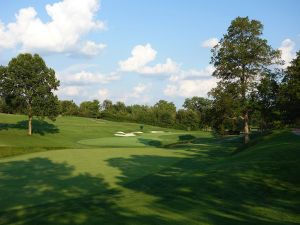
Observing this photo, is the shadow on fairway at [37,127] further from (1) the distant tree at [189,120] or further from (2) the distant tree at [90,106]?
(1) the distant tree at [189,120]

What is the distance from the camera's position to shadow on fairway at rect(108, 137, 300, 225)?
10758 millimetres

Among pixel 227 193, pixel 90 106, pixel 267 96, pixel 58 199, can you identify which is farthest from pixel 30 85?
pixel 90 106

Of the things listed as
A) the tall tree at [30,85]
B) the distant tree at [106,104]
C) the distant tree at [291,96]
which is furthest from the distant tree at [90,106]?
the distant tree at [291,96]

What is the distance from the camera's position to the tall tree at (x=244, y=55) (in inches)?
1781

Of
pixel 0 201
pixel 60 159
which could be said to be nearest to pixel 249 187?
pixel 0 201

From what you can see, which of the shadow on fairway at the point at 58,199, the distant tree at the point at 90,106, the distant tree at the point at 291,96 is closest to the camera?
the shadow on fairway at the point at 58,199

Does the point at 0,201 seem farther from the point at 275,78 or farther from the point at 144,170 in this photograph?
the point at 275,78

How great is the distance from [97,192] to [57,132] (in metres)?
57.3

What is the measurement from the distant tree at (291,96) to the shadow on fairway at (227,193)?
23358 mm

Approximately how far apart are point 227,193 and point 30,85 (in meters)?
50.1

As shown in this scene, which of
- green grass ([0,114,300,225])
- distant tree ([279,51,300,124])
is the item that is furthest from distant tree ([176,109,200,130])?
green grass ([0,114,300,225])

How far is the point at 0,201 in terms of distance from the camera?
14.5m

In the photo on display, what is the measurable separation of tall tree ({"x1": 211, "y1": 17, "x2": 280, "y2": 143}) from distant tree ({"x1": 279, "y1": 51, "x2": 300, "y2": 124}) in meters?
3.60

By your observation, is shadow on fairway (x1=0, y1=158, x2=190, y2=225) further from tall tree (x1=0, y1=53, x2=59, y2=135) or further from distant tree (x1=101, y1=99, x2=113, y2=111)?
distant tree (x1=101, y1=99, x2=113, y2=111)
